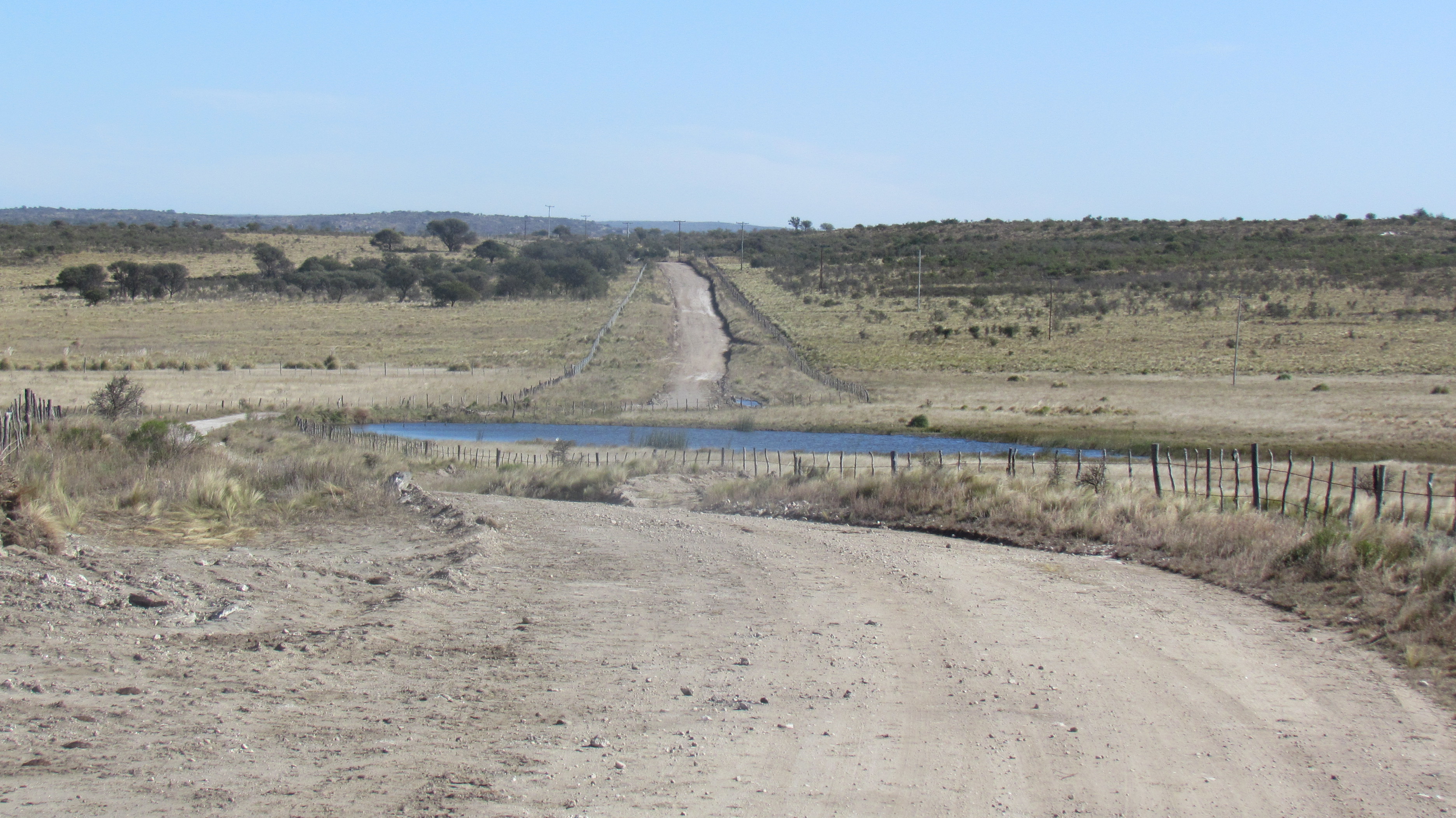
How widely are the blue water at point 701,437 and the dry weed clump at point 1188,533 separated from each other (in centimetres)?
1794

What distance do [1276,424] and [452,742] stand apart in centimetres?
4257

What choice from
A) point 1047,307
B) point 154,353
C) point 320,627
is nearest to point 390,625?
point 320,627

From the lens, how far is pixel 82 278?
326 ft

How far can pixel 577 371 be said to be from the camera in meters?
62.4

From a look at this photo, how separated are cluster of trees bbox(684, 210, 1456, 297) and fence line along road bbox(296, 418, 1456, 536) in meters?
56.8

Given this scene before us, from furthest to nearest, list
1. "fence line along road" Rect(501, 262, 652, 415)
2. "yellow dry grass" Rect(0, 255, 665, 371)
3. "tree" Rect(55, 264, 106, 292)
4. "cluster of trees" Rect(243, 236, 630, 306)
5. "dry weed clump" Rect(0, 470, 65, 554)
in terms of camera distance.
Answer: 1. "cluster of trees" Rect(243, 236, 630, 306)
2. "tree" Rect(55, 264, 106, 292)
3. "yellow dry grass" Rect(0, 255, 665, 371)
4. "fence line along road" Rect(501, 262, 652, 415)
5. "dry weed clump" Rect(0, 470, 65, 554)

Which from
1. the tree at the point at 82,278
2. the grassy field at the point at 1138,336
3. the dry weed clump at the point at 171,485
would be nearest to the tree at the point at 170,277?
the tree at the point at 82,278

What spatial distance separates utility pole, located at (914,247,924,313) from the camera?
3656 inches

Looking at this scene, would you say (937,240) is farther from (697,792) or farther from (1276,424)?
(697,792)

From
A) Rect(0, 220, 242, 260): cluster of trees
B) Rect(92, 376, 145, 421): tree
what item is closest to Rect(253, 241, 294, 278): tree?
Rect(0, 220, 242, 260): cluster of trees

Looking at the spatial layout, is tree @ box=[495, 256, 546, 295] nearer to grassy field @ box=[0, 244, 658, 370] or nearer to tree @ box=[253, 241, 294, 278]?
grassy field @ box=[0, 244, 658, 370]

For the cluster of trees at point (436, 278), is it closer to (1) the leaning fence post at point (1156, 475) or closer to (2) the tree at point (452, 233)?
(2) the tree at point (452, 233)

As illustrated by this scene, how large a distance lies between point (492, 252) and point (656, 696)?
152456 mm

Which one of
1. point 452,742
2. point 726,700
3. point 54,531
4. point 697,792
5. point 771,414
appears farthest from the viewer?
point 771,414
